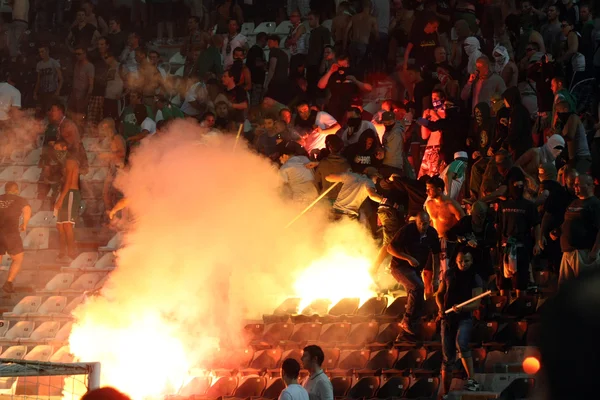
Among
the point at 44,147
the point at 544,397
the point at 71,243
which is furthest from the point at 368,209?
the point at 544,397

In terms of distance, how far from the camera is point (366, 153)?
41.6 feet

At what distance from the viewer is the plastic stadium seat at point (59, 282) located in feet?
46.5

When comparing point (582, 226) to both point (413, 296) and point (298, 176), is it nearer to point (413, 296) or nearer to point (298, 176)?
point (413, 296)

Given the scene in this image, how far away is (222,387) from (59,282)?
441 cm

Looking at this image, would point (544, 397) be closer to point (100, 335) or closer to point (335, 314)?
point (335, 314)

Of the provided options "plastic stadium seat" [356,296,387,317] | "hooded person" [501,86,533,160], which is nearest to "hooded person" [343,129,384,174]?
"hooded person" [501,86,533,160]

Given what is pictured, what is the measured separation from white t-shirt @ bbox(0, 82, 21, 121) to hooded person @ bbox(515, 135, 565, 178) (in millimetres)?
9507

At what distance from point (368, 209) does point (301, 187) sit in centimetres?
104

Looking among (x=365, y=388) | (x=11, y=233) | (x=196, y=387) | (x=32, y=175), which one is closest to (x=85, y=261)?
(x=11, y=233)

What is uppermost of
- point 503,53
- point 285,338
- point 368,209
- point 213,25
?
point 213,25

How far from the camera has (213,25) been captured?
1888 cm

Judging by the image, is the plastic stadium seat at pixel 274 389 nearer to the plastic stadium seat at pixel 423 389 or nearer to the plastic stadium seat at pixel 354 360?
the plastic stadium seat at pixel 354 360

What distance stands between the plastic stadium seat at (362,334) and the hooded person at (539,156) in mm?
2437

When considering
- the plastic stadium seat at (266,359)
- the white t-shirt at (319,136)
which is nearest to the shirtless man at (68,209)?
the white t-shirt at (319,136)
